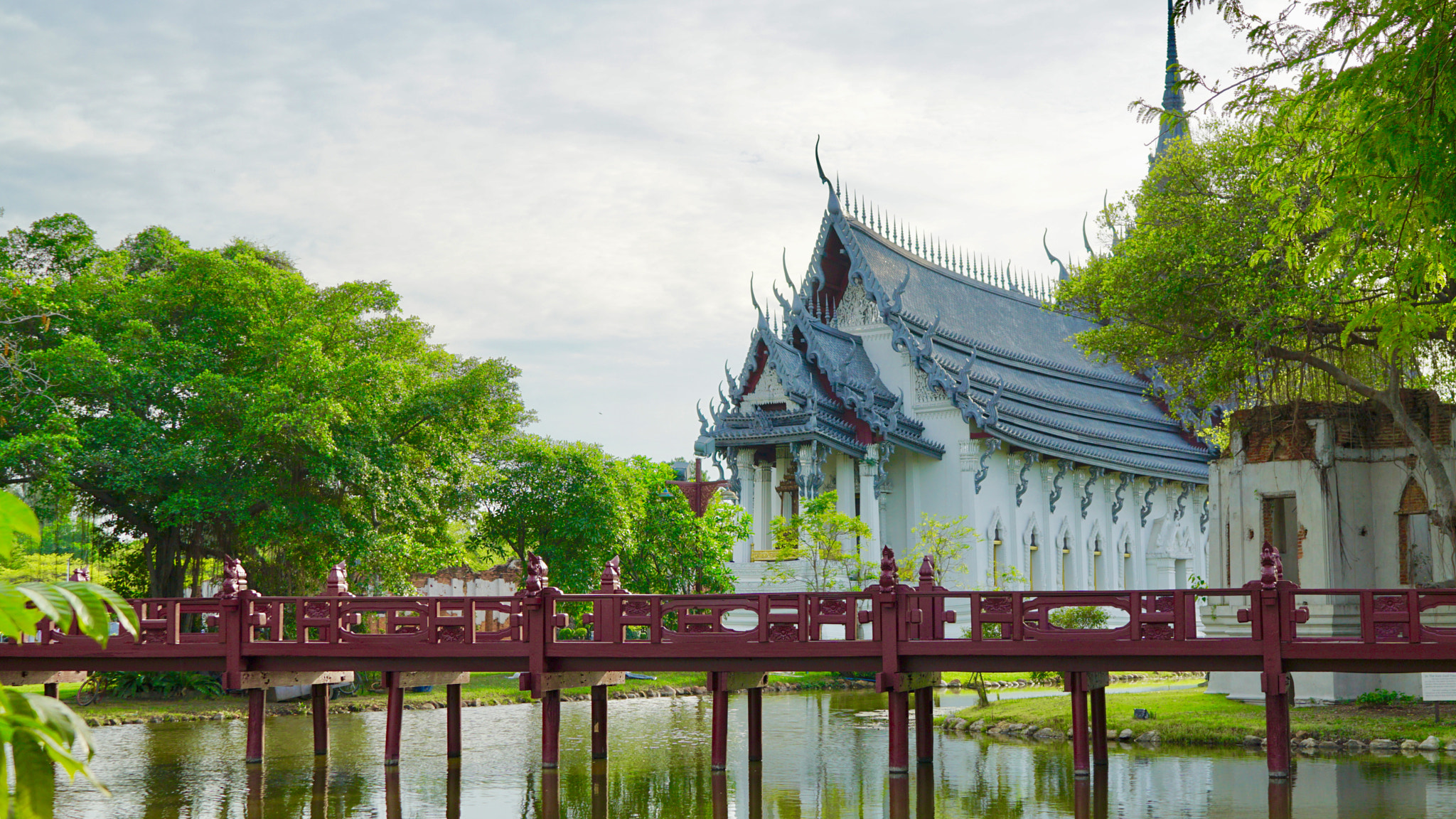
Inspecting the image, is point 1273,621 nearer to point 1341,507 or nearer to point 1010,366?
point 1341,507

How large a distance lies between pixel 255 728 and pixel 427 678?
8.94 feet

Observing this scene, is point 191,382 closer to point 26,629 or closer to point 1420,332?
point 1420,332

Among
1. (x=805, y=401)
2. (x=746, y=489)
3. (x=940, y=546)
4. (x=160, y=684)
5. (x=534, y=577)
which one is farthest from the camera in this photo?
(x=746, y=489)

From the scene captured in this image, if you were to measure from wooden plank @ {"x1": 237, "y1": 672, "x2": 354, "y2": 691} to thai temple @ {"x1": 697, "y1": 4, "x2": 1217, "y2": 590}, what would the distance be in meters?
20.7

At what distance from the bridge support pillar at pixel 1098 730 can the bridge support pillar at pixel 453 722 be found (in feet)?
29.5

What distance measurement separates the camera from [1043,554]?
149ft

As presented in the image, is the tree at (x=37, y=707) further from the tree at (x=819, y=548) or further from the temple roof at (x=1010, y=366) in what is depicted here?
the temple roof at (x=1010, y=366)

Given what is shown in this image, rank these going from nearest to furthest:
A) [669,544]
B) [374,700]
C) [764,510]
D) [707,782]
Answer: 1. [707,782]
2. [374,700]
3. [669,544]
4. [764,510]

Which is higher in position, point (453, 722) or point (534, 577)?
point (534, 577)

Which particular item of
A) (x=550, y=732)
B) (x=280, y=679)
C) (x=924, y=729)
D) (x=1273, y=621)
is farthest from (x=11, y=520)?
(x=924, y=729)

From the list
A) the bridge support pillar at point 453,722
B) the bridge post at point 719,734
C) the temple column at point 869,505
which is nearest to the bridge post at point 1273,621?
the bridge post at point 719,734

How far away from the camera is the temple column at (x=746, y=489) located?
4206 cm

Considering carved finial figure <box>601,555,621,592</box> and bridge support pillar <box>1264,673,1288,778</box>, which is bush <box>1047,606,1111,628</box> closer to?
bridge support pillar <box>1264,673,1288,778</box>

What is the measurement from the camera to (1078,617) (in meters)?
39.1
